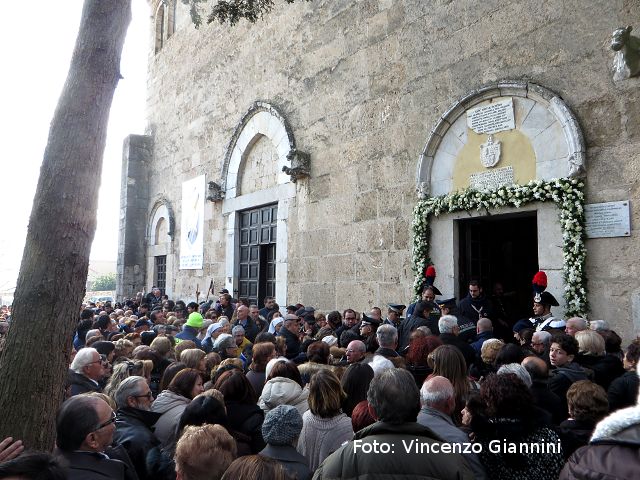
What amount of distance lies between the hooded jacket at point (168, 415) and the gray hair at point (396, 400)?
4.93 feet

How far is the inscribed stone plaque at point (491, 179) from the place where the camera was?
740 centimetres

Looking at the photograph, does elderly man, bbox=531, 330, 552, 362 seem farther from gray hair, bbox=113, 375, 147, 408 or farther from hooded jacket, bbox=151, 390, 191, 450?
gray hair, bbox=113, 375, 147, 408

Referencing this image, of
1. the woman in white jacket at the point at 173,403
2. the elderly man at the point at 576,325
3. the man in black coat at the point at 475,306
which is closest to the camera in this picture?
the woman in white jacket at the point at 173,403

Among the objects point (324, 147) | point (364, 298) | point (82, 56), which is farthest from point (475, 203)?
point (82, 56)

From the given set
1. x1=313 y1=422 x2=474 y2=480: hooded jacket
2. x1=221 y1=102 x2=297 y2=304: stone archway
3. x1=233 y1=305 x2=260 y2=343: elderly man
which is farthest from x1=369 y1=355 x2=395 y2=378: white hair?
x1=221 y1=102 x2=297 y2=304: stone archway

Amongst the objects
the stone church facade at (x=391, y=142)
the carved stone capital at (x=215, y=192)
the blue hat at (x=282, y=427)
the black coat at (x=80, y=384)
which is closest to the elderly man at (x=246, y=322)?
the stone church facade at (x=391, y=142)

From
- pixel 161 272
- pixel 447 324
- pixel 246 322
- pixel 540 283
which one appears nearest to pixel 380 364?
pixel 447 324

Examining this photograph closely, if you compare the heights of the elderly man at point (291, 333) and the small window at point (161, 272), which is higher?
the small window at point (161, 272)

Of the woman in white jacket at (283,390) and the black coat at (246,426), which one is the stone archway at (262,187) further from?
the black coat at (246,426)

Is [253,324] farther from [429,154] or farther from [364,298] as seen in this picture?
[429,154]

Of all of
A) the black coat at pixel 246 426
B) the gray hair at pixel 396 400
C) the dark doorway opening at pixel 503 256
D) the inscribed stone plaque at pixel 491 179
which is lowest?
the black coat at pixel 246 426

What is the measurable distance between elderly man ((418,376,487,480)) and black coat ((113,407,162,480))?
1.55m

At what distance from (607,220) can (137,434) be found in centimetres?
585

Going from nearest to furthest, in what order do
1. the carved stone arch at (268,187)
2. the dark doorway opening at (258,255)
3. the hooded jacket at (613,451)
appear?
the hooded jacket at (613,451)
the carved stone arch at (268,187)
the dark doorway opening at (258,255)
